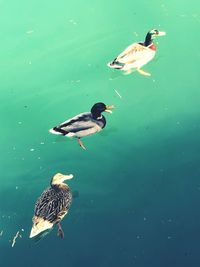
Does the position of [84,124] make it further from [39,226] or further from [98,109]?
[39,226]

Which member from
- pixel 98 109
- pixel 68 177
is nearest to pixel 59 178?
pixel 68 177

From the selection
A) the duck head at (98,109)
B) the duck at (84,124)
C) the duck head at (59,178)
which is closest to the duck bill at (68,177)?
the duck head at (59,178)

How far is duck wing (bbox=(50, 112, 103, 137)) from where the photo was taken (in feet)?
6.19

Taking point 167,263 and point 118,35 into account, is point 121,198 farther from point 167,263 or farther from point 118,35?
point 118,35

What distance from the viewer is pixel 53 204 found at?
5.39 feet

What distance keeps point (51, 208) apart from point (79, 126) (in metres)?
0.41

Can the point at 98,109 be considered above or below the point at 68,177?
above

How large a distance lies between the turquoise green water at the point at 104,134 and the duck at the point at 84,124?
4 centimetres

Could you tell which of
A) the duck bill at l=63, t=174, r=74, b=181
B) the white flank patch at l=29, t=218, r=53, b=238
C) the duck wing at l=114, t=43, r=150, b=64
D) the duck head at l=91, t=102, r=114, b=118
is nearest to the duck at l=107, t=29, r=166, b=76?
the duck wing at l=114, t=43, r=150, b=64

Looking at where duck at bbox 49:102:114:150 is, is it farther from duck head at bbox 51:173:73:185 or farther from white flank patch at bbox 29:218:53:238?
white flank patch at bbox 29:218:53:238

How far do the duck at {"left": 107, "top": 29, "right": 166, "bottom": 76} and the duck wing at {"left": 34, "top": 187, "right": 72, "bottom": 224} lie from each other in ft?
2.40

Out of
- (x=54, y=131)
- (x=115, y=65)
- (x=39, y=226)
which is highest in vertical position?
(x=115, y=65)

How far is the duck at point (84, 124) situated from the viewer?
74.4 inches

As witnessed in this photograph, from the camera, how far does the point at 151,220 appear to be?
161cm
